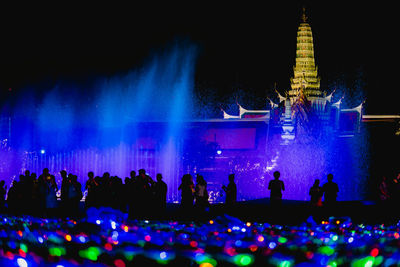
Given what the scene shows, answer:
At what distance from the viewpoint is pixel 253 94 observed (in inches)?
1818

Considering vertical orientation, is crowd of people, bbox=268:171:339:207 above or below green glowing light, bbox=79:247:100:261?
above

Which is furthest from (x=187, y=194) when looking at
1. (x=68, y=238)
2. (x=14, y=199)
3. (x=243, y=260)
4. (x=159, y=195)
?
(x=243, y=260)

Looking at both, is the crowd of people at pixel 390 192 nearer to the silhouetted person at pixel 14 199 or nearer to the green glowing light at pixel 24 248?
the silhouetted person at pixel 14 199

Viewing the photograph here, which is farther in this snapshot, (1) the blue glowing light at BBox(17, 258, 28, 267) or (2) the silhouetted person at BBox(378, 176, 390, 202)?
(2) the silhouetted person at BBox(378, 176, 390, 202)

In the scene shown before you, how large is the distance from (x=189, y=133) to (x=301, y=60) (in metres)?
14.8

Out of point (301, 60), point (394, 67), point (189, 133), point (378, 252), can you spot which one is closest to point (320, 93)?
point (301, 60)

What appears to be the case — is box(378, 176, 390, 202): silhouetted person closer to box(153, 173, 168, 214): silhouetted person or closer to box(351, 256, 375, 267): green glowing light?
box(153, 173, 168, 214): silhouetted person

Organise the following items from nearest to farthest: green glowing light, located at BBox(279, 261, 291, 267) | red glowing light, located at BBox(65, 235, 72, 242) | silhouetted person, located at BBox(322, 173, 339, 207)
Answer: green glowing light, located at BBox(279, 261, 291, 267) < red glowing light, located at BBox(65, 235, 72, 242) < silhouetted person, located at BBox(322, 173, 339, 207)

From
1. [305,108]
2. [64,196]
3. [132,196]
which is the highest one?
[305,108]

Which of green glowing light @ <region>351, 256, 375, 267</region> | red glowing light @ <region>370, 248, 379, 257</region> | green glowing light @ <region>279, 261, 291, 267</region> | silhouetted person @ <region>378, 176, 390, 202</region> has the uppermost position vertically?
silhouetted person @ <region>378, 176, 390, 202</region>

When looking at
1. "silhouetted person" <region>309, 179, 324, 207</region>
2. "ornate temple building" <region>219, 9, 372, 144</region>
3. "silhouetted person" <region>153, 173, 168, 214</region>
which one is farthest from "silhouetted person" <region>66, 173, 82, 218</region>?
"ornate temple building" <region>219, 9, 372, 144</region>

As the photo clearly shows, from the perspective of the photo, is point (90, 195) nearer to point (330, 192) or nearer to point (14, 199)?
point (14, 199)

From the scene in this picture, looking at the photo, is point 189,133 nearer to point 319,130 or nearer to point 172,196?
point 172,196

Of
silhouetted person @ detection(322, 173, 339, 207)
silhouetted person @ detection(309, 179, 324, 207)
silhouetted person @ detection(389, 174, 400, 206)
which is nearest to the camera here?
silhouetted person @ detection(309, 179, 324, 207)
